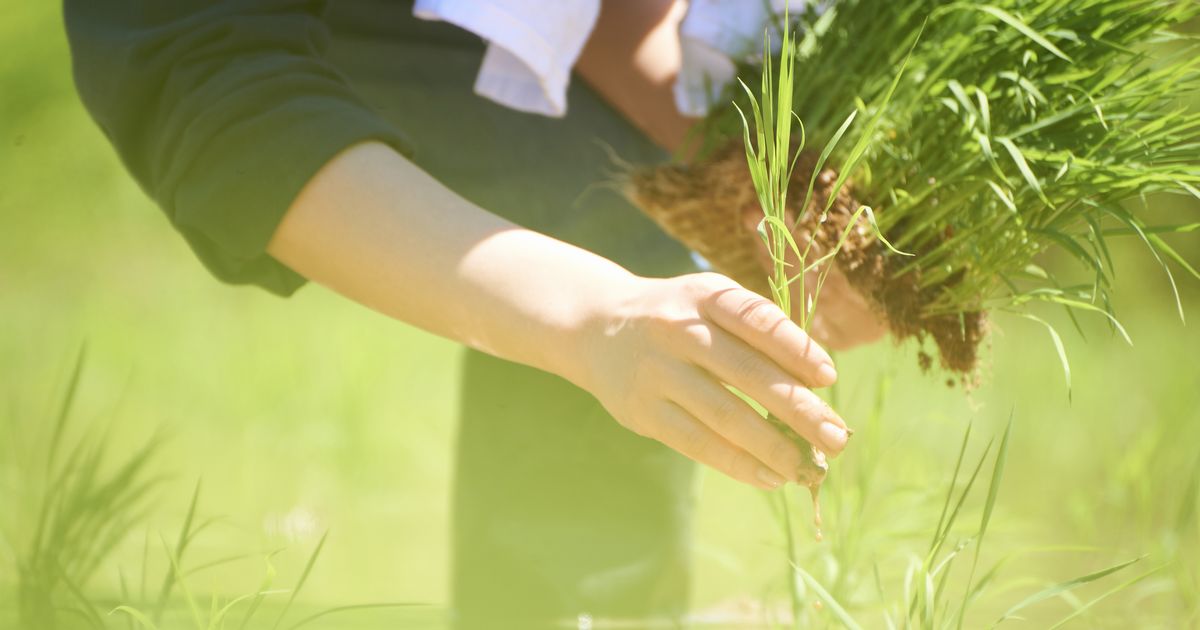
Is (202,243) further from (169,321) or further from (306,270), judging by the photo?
(169,321)

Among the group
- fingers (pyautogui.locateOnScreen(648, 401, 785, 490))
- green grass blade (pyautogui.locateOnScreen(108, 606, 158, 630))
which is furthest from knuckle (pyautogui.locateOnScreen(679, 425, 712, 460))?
green grass blade (pyautogui.locateOnScreen(108, 606, 158, 630))

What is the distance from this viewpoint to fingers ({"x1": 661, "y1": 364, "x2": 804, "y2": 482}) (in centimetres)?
49

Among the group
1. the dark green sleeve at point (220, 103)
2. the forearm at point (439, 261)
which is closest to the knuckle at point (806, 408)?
the forearm at point (439, 261)

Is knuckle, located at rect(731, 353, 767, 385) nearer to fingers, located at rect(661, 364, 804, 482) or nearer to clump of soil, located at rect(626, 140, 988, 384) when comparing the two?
fingers, located at rect(661, 364, 804, 482)

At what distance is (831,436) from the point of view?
47 centimetres

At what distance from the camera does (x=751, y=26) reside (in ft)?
2.95

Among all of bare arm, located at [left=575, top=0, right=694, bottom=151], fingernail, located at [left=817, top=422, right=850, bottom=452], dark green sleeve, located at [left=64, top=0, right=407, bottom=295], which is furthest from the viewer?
bare arm, located at [left=575, top=0, right=694, bottom=151]

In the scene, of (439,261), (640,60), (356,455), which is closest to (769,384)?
(439,261)

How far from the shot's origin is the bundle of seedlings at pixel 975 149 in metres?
0.65

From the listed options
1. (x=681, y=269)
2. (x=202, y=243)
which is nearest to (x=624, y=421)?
(x=202, y=243)

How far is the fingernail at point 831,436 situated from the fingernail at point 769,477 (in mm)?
41

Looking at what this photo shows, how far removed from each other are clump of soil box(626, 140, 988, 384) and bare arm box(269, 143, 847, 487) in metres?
0.19

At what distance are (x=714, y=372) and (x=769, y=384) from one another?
0.03 metres

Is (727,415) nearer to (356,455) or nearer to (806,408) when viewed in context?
(806,408)
